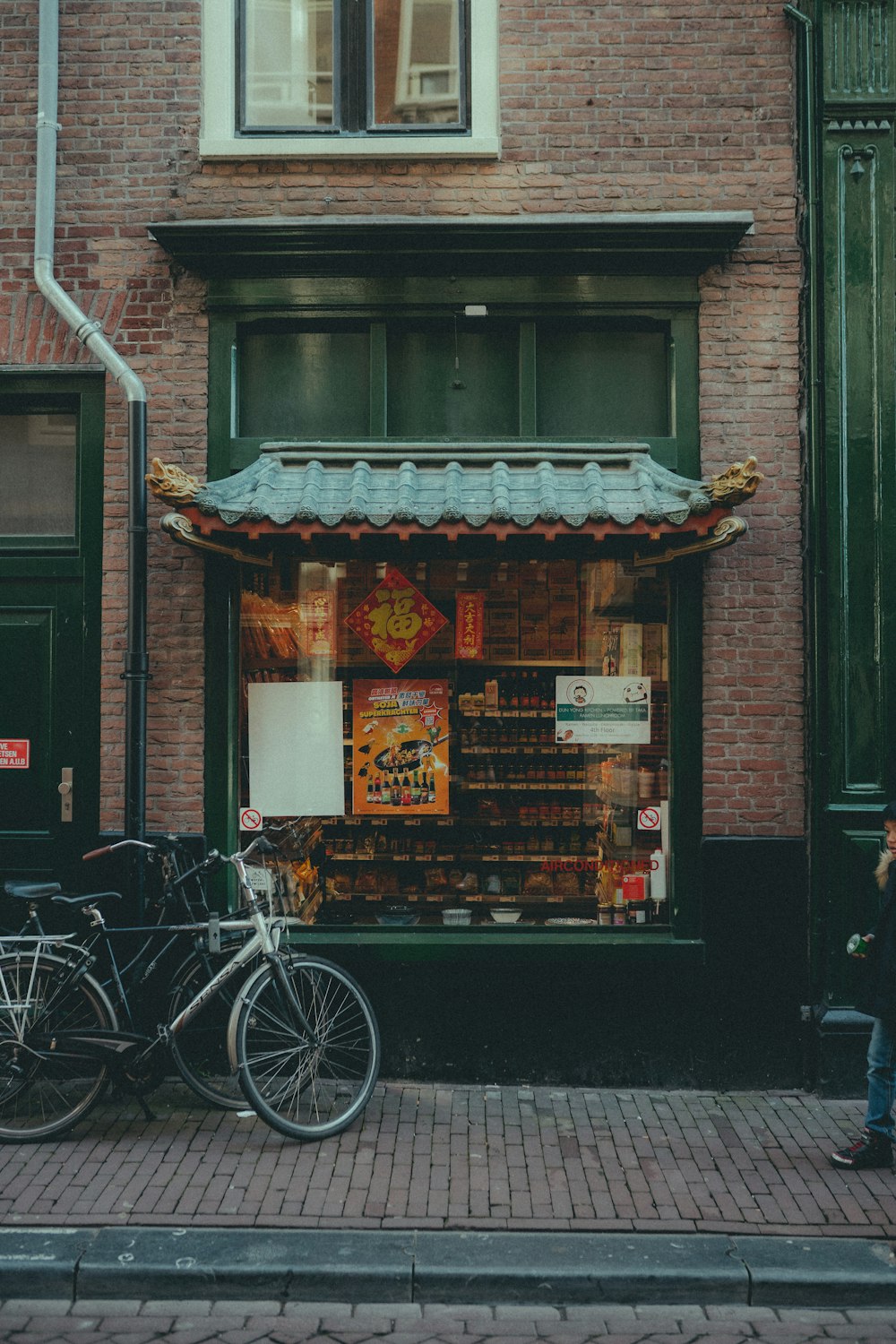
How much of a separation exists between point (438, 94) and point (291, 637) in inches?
142

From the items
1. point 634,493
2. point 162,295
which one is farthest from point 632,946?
point 162,295

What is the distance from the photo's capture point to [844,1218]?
4.79 meters

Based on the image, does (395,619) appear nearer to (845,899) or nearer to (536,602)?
(536,602)

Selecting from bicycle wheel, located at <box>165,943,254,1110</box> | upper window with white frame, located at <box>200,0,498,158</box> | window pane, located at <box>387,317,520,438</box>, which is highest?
upper window with white frame, located at <box>200,0,498,158</box>

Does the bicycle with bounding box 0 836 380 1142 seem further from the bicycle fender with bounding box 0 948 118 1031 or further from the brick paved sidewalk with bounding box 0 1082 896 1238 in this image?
the brick paved sidewalk with bounding box 0 1082 896 1238

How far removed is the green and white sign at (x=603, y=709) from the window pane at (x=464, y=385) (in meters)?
1.69

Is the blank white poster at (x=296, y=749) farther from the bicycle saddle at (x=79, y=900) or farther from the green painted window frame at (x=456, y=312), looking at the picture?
the green painted window frame at (x=456, y=312)

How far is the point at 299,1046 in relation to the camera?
5.67m

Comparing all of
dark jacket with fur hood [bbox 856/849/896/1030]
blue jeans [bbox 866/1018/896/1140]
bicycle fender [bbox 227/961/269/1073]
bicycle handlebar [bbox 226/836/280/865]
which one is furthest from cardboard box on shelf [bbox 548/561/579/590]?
blue jeans [bbox 866/1018/896/1140]

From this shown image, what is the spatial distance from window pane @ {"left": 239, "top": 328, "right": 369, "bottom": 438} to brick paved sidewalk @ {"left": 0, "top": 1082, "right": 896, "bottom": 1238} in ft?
13.6

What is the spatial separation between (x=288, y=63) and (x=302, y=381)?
2107 millimetres

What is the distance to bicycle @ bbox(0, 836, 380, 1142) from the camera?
559 cm

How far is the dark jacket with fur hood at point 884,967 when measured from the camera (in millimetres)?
5164

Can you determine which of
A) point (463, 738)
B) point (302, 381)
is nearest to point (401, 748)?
point (463, 738)
